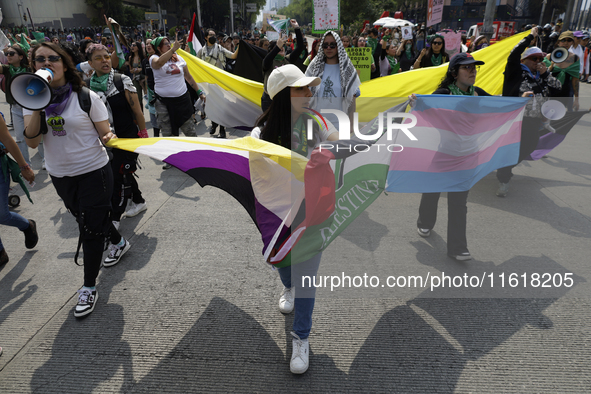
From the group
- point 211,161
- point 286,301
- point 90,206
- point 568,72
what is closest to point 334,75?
point 211,161

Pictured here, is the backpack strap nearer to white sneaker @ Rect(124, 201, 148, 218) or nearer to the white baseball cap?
the white baseball cap

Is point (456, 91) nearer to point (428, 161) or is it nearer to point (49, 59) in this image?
point (428, 161)

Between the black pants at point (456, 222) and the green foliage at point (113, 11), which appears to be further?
the green foliage at point (113, 11)

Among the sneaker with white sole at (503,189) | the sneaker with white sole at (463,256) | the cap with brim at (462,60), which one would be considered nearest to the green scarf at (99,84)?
the cap with brim at (462,60)

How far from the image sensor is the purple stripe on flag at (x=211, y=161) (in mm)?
2574

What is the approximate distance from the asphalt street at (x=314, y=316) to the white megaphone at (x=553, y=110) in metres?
1.42

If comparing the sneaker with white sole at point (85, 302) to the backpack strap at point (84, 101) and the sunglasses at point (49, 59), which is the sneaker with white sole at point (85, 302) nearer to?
the backpack strap at point (84, 101)

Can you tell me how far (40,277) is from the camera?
3.53 m

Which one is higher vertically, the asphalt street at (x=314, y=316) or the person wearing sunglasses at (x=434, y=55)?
the person wearing sunglasses at (x=434, y=55)

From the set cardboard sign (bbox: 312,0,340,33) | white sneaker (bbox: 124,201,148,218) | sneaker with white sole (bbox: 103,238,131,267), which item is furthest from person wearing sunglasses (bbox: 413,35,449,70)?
sneaker with white sole (bbox: 103,238,131,267)

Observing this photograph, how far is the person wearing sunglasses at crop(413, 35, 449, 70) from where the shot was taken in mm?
7455

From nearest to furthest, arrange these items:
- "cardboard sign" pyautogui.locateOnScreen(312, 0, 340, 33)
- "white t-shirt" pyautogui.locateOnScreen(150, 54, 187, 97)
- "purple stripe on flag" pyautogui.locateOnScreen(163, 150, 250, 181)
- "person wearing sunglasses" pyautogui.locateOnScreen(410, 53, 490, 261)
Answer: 1. "purple stripe on flag" pyautogui.locateOnScreen(163, 150, 250, 181)
2. "person wearing sunglasses" pyautogui.locateOnScreen(410, 53, 490, 261)
3. "white t-shirt" pyautogui.locateOnScreen(150, 54, 187, 97)
4. "cardboard sign" pyautogui.locateOnScreen(312, 0, 340, 33)

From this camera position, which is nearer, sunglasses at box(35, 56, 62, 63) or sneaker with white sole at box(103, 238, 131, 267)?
sunglasses at box(35, 56, 62, 63)

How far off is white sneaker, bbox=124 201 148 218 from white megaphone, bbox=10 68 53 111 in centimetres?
245
